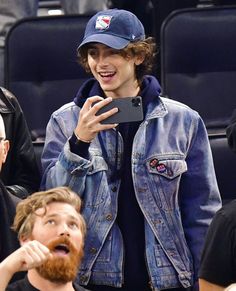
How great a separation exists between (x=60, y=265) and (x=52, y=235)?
10 centimetres

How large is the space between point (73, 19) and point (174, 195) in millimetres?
1873

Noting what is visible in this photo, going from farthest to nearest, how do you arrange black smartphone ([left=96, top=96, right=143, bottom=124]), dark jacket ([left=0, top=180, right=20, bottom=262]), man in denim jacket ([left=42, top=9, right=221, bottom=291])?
1. man in denim jacket ([left=42, top=9, right=221, bottom=291])
2. black smartphone ([left=96, top=96, right=143, bottom=124])
3. dark jacket ([left=0, top=180, right=20, bottom=262])

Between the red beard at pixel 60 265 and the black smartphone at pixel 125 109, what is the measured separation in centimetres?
74

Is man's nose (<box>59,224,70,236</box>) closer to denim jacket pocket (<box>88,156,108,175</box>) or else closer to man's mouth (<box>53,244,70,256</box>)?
man's mouth (<box>53,244,70,256</box>)

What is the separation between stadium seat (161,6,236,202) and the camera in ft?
21.8

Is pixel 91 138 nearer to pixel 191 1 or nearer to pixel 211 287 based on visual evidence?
pixel 211 287

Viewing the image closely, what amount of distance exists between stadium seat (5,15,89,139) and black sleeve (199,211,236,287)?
213 cm

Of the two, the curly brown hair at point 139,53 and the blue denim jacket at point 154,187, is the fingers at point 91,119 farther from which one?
the curly brown hair at point 139,53

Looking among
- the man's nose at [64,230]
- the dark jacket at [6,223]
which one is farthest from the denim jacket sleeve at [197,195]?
the man's nose at [64,230]

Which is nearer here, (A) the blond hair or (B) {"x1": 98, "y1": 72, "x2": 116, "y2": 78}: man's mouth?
(A) the blond hair

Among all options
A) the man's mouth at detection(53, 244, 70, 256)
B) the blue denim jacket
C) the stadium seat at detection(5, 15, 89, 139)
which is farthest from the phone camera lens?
the stadium seat at detection(5, 15, 89, 139)

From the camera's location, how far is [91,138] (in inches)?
193

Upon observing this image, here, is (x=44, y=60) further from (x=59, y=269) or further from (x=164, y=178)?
(x=59, y=269)

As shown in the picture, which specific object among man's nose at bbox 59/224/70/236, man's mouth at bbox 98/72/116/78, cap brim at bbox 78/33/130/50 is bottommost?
man's nose at bbox 59/224/70/236
